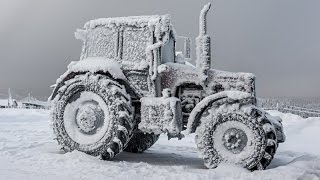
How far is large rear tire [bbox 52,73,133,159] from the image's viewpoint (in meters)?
7.34

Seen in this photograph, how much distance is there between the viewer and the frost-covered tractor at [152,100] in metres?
6.62

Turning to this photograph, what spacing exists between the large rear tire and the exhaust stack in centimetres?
149

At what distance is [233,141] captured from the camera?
21.8 feet

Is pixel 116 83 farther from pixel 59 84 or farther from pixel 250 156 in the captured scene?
pixel 250 156

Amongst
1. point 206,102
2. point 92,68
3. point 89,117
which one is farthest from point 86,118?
point 206,102

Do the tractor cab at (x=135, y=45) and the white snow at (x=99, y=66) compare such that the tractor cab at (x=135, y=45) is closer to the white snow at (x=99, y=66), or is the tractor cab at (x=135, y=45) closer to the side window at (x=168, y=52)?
the side window at (x=168, y=52)

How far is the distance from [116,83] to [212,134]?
209cm

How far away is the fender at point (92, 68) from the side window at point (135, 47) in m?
0.24

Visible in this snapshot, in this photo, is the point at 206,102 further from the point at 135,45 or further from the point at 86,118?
the point at 86,118

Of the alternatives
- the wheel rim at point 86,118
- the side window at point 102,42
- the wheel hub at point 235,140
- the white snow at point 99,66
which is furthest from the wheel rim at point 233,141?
the side window at point 102,42

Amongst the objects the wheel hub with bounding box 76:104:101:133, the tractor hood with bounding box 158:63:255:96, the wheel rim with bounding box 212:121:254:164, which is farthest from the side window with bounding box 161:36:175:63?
the wheel rim with bounding box 212:121:254:164

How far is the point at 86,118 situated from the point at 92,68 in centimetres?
97

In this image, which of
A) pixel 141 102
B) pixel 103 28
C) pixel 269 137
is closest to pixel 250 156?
pixel 269 137

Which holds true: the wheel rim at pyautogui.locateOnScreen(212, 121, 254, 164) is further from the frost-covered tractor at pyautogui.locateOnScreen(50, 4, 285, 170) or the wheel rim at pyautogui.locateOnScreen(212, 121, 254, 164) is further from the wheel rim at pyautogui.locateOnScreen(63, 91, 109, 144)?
the wheel rim at pyautogui.locateOnScreen(63, 91, 109, 144)
